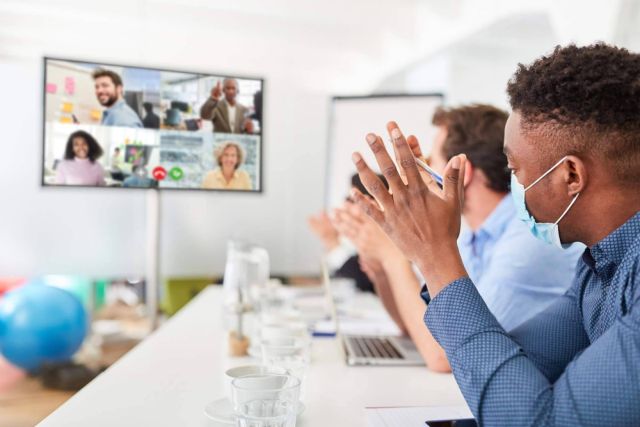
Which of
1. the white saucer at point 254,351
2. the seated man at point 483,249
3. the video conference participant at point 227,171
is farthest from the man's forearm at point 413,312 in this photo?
the video conference participant at point 227,171

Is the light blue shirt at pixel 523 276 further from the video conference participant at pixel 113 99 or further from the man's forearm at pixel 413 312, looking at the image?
A: the video conference participant at pixel 113 99

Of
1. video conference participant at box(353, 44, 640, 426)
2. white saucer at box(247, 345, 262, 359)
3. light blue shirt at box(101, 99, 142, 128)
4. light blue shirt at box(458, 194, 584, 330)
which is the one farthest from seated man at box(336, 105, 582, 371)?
light blue shirt at box(101, 99, 142, 128)

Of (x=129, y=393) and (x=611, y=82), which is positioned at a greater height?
(x=611, y=82)

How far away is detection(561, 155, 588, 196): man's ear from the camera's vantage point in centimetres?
88

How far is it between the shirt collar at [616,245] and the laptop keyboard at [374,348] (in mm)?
621

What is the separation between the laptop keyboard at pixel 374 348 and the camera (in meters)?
1.42

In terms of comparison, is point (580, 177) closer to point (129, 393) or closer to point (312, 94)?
point (129, 393)

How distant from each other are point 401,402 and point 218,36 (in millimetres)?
3369

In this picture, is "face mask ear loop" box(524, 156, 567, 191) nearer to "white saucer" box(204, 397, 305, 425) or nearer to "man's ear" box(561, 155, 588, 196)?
"man's ear" box(561, 155, 588, 196)

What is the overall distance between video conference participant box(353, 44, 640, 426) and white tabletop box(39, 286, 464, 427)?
29cm

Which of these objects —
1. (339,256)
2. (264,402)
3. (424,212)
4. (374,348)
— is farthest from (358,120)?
(264,402)

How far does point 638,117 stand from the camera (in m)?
0.83

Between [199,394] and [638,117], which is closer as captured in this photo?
[638,117]

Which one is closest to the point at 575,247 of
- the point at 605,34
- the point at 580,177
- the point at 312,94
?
the point at 580,177
